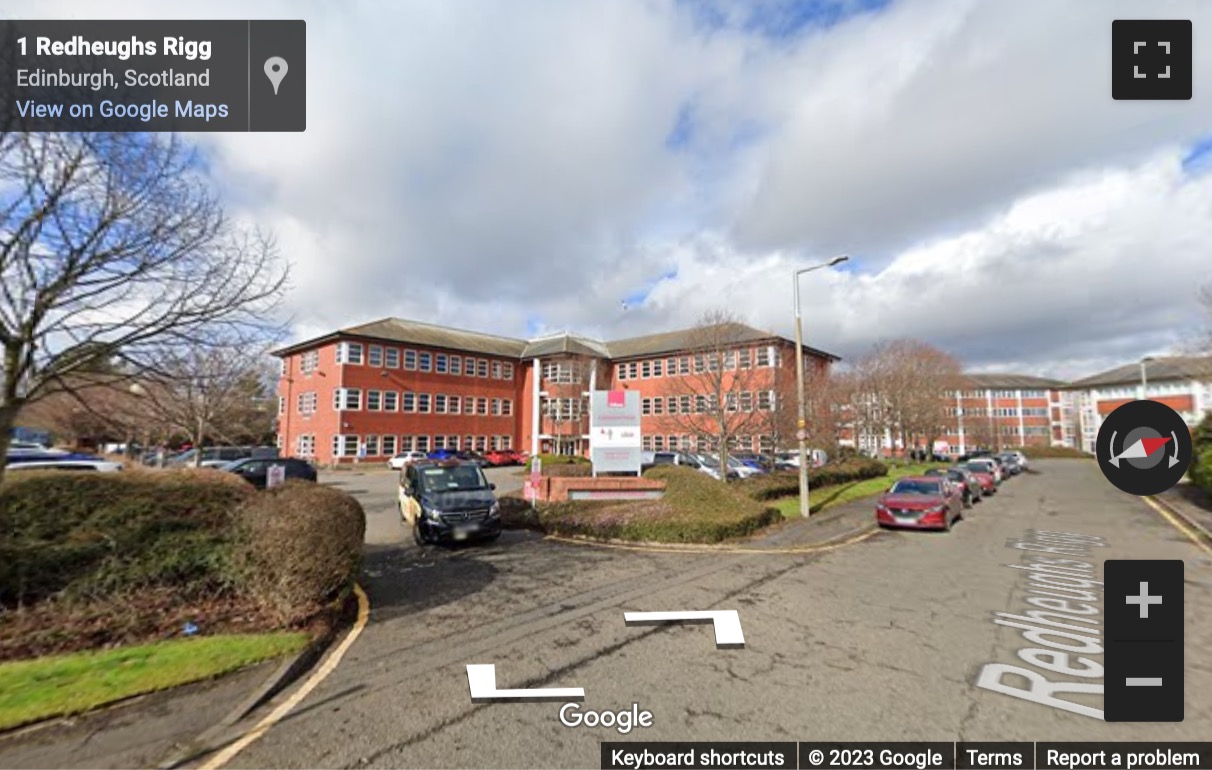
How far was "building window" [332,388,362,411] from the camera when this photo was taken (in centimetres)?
3844

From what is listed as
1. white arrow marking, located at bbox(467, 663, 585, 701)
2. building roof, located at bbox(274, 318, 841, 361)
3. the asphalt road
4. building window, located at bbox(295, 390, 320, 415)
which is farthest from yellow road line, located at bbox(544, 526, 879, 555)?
building window, located at bbox(295, 390, 320, 415)

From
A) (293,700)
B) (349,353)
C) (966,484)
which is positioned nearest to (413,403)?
(349,353)

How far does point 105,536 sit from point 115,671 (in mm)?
2315

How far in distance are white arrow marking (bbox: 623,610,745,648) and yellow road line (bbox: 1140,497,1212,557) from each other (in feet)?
38.1

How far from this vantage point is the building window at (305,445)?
4100 centimetres

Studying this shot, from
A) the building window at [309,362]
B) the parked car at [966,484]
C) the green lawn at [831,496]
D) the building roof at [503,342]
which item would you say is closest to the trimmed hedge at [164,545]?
the green lawn at [831,496]

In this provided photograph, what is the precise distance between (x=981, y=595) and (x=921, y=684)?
3.96 metres

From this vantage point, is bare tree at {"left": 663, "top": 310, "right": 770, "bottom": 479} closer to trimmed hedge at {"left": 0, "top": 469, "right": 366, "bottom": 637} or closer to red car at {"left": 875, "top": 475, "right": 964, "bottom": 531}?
red car at {"left": 875, "top": 475, "right": 964, "bottom": 531}

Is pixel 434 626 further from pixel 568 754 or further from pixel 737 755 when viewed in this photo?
pixel 737 755

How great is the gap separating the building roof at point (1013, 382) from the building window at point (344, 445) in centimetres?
8403

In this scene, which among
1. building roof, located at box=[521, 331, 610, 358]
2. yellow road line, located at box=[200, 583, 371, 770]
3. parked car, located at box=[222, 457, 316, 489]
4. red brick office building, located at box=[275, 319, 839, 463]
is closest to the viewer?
yellow road line, located at box=[200, 583, 371, 770]

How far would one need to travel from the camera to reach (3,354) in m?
5.70

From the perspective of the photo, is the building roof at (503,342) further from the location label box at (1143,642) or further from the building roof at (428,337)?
the location label box at (1143,642)

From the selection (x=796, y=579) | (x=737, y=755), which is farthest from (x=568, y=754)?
(x=796, y=579)
